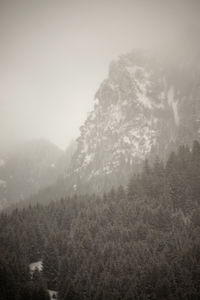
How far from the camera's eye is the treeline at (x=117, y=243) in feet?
197

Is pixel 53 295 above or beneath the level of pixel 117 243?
beneath

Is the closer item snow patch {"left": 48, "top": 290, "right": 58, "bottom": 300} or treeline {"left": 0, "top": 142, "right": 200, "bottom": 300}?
treeline {"left": 0, "top": 142, "right": 200, "bottom": 300}

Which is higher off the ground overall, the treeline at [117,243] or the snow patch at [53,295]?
the treeline at [117,243]

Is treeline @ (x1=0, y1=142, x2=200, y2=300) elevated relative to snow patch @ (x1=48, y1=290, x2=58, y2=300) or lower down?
elevated

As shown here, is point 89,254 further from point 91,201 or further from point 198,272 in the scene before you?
point 91,201

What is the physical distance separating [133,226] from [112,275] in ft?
77.3

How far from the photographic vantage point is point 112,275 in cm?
6347

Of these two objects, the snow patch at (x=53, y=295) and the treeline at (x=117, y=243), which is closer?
the treeline at (x=117, y=243)

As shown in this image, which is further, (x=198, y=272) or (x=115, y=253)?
(x=115, y=253)

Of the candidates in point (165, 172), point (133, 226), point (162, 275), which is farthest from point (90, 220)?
point (162, 275)

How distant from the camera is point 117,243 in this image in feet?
259

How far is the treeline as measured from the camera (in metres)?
60.0

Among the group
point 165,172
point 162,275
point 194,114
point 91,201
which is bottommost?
point 162,275

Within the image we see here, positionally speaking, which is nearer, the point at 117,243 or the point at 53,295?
the point at 53,295
